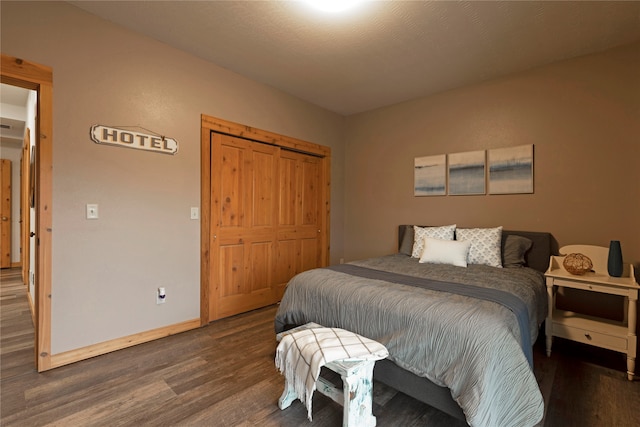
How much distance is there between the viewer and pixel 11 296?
3682 millimetres

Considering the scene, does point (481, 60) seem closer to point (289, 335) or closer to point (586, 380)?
point (586, 380)

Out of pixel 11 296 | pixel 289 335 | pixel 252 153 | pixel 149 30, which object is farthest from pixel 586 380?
pixel 11 296

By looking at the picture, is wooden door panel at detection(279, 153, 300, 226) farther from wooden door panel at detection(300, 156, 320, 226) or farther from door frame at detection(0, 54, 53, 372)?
door frame at detection(0, 54, 53, 372)

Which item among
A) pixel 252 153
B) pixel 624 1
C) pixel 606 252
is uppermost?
pixel 624 1

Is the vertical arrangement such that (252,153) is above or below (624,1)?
below

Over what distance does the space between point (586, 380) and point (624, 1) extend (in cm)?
256

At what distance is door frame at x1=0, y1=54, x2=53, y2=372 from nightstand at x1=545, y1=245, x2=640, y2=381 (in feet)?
12.3

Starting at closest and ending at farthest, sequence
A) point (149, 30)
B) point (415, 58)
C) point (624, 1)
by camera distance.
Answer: point (624, 1), point (149, 30), point (415, 58)

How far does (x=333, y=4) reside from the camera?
1.99 meters

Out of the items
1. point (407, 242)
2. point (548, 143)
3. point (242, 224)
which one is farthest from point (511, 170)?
point (242, 224)

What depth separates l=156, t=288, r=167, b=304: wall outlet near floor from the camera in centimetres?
256

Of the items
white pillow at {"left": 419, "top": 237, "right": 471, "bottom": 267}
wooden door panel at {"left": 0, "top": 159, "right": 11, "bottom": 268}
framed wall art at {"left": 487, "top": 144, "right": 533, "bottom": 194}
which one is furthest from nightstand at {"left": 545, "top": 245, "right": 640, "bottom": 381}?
wooden door panel at {"left": 0, "top": 159, "right": 11, "bottom": 268}

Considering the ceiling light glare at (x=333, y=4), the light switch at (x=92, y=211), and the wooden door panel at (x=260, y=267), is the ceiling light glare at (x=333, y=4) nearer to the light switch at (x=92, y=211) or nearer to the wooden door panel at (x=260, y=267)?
the light switch at (x=92, y=211)

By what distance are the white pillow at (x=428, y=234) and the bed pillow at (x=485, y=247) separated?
171 millimetres
